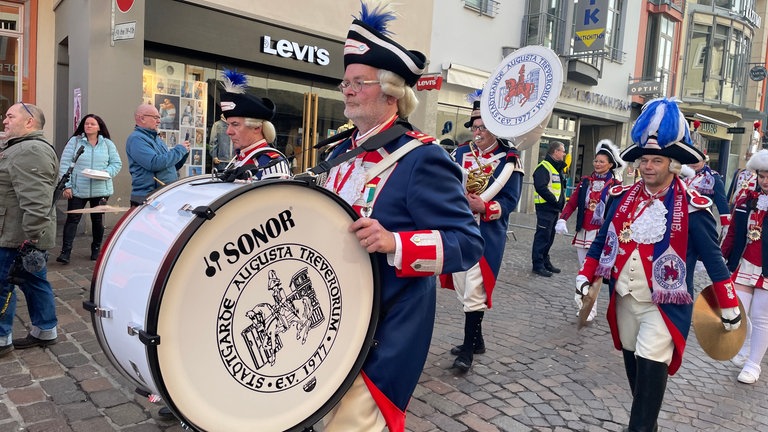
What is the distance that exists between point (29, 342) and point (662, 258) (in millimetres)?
4272

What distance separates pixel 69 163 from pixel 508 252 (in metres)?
Result: 6.72

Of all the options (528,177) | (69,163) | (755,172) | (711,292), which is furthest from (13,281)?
(528,177)

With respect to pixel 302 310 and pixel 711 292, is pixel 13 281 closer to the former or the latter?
pixel 302 310

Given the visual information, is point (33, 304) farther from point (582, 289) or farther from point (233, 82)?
point (582, 289)

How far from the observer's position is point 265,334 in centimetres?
157

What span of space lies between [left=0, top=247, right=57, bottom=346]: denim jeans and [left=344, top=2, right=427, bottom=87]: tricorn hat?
3.27m

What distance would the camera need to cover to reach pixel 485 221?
422 centimetres

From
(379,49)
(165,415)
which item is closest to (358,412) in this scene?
(379,49)

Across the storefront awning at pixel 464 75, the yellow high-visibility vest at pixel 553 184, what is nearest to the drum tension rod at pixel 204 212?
the yellow high-visibility vest at pixel 553 184

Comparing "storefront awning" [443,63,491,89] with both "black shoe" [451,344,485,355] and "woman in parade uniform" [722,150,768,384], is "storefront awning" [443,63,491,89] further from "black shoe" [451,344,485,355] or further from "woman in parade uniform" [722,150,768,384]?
"black shoe" [451,344,485,355]

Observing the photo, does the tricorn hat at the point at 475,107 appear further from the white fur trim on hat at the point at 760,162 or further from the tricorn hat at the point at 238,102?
the white fur trim on hat at the point at 760,162

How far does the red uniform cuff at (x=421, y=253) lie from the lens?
1710mm

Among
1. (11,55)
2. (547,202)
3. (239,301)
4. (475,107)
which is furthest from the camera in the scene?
(11,55)

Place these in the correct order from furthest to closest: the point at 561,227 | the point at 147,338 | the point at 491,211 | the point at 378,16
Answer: the point at 561,227 → the point at 491,211 → the point at 378,16 → the point at 147,338
